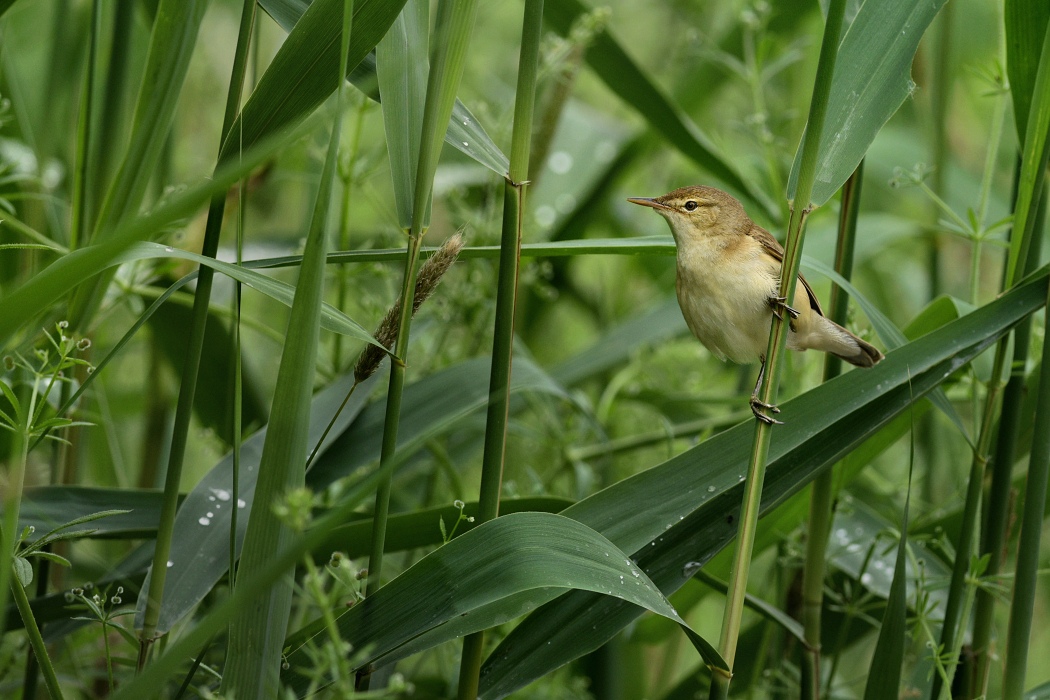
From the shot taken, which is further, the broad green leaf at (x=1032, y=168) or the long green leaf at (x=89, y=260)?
the broad green leaf at (x=1032, y=168)

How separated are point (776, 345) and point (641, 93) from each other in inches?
40.4

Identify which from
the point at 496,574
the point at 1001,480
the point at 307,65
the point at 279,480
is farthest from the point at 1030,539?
the point at 307,65

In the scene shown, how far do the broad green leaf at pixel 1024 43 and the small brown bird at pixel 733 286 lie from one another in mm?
431

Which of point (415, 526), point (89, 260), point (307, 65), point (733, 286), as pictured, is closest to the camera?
point (89, 260)

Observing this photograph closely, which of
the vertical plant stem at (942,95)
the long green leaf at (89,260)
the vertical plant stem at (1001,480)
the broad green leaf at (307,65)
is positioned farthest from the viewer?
the vertical plant stem at (942,95)

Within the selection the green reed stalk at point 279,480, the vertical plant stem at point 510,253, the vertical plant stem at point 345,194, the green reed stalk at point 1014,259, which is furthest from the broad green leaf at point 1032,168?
the vertical plant stem at point 345,194

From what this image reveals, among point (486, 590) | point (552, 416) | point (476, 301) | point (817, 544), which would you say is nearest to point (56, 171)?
point (476, 301)

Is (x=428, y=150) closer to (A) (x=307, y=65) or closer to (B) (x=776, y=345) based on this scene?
(A) (x=307, y=65)

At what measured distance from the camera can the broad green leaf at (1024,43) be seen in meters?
1.23

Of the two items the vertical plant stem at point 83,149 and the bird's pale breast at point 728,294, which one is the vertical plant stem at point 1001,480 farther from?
the vertical plant stem at point 83,149

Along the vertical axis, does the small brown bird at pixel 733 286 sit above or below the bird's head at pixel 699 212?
below

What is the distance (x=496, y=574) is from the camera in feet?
3.37

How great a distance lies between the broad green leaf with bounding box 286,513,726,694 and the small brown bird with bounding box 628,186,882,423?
63 cm

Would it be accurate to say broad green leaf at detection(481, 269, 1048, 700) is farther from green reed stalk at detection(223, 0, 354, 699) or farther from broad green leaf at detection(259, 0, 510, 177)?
broad green leaf at detection(259, 0, 510, 177)
